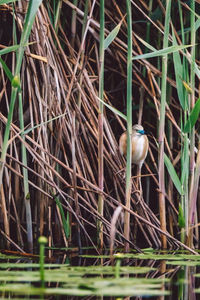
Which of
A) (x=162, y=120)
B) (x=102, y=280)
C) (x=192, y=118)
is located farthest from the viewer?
(x=162, y=120)

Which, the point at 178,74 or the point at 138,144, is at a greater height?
the point at 178,74

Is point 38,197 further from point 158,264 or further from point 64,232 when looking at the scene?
point 158,264

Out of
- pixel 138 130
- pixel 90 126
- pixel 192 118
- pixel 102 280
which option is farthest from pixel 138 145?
pixel 102 280

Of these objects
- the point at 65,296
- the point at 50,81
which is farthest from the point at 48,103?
the point at 65,296

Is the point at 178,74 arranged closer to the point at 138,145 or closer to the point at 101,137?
the point at 101,137

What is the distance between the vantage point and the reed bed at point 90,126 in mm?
4473

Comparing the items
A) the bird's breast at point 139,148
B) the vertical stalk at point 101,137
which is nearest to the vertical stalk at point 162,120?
the vertical stalk at point 101,137

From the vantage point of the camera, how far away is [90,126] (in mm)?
5020

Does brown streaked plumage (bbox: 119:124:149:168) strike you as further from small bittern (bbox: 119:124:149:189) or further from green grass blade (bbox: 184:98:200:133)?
green grass blade (bbox: 184:98:200:133)

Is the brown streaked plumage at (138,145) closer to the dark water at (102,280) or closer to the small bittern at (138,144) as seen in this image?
the small bittern at (138,144)

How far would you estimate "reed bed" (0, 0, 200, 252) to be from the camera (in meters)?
4.47

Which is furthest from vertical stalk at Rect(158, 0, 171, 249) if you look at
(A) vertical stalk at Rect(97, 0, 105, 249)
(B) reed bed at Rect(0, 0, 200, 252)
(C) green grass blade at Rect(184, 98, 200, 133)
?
(A) vertical stalk at Rect(97, 0, 105, 249)

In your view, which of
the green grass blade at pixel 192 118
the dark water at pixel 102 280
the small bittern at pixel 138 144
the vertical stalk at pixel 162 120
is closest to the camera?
the dark water at pixel 102 280

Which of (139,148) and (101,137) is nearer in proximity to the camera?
(101,137)
